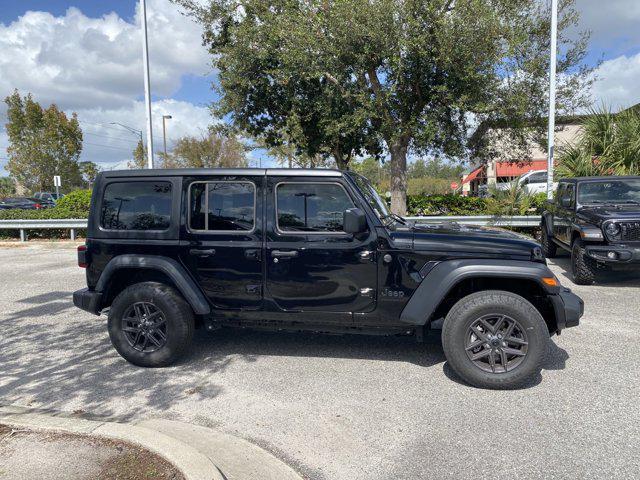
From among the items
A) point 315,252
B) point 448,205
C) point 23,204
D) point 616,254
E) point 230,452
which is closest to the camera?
point 230,452

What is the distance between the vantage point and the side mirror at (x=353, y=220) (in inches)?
151

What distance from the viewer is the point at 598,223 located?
7.27m

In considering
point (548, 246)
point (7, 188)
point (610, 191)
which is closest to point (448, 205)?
point (548, 246)

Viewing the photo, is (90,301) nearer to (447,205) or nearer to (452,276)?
(452,276)

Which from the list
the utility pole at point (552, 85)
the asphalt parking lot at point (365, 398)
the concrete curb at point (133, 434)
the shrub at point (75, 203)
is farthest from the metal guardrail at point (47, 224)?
the utility pole at point (552, 85)

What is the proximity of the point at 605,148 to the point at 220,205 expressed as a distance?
12291mm

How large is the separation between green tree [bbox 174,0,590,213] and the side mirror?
27.8ft

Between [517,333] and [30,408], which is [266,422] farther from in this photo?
[517,333]

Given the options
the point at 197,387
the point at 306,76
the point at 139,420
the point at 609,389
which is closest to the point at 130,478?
the point at 139,420

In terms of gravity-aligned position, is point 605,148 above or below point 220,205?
above

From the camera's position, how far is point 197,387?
4.01 metres

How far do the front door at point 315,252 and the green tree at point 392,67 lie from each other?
818 centimetres

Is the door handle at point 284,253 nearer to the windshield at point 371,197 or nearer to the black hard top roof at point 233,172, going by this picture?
the black hard top roof at point 233,172

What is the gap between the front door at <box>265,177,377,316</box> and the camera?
4.10 meters
